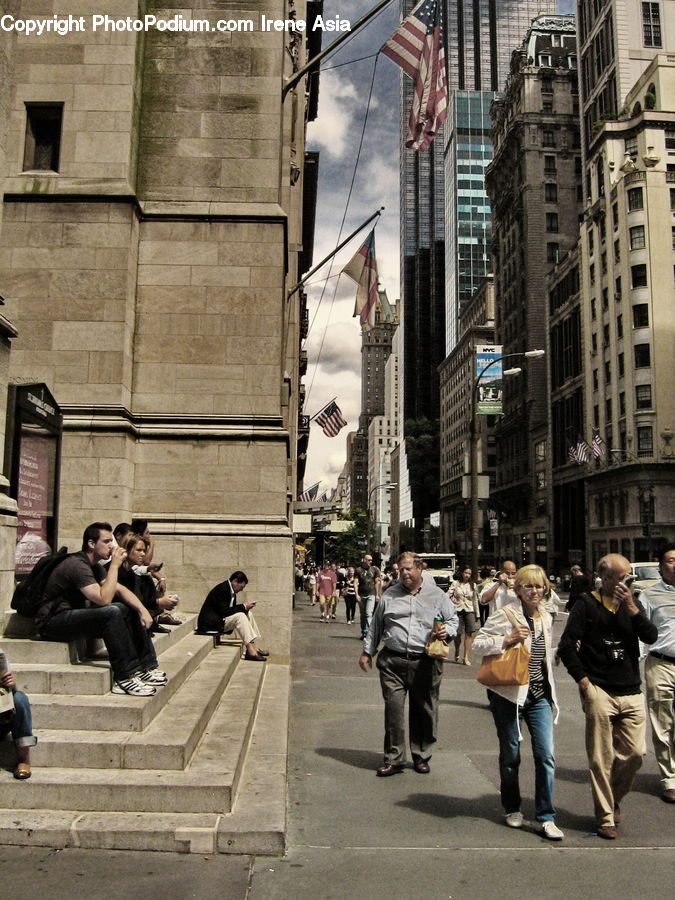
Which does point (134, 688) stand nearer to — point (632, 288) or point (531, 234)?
point (632, 288)

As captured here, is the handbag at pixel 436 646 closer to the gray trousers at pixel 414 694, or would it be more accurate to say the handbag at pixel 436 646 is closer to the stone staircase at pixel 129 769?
the gray trousers at pixel 414 694

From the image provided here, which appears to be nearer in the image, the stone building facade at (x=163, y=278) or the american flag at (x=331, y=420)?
the stone building facade at (x=163, y=278)

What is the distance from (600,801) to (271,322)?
364 inches

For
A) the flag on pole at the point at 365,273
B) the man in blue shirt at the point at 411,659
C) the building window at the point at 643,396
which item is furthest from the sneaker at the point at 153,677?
the building window at the point at 643,396

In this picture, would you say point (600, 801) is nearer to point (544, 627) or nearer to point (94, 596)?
point (544, 627)

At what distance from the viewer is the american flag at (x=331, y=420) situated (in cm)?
3344

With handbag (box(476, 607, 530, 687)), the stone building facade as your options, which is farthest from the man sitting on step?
the stone building facade

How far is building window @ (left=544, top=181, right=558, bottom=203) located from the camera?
8900 cm

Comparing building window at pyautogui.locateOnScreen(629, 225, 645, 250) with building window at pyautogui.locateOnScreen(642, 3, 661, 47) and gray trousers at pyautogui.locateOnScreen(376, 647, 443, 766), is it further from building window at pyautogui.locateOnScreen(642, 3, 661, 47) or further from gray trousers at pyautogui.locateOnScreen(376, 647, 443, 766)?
gray trousers at pyautogui.locateOnScreen(376, 647, 443, 766)

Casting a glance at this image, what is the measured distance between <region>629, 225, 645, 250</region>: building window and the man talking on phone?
201 feet

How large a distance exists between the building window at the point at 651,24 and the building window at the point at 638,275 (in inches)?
981

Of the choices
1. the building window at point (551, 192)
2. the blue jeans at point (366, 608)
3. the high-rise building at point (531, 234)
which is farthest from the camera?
the building window at point (551, 192)

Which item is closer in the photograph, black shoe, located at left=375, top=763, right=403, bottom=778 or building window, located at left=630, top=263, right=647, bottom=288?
black shoe, located at left=375, top=763, right=403, bottom=778

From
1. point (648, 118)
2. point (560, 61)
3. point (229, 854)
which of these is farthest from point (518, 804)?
point (560, 61)
